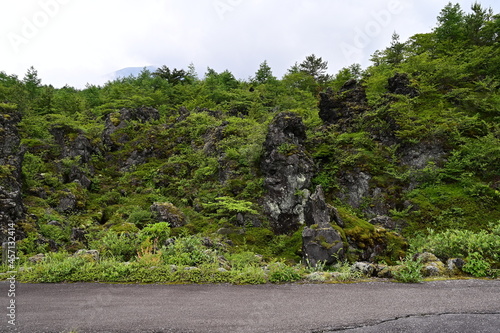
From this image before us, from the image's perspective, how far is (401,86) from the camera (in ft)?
72.7

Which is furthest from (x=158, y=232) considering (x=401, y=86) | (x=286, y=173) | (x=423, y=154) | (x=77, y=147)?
(x=401, y=86)

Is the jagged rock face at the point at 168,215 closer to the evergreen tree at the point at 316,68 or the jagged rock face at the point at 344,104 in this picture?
the jagged rock face at the point at 344,104

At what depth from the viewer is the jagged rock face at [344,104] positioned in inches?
888

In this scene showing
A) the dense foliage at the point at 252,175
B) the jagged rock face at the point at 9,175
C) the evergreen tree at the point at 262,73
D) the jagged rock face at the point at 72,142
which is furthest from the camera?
the evergreen tree at the point at 262,73

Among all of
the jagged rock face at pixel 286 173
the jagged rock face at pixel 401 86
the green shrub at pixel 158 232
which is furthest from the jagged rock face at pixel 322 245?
the jagged rock face at pixel 401 86

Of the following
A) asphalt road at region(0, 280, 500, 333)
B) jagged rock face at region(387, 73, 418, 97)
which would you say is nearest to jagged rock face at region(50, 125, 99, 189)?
asphalt road at region(0, 280, 500, 333)

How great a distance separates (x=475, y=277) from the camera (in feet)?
21.3

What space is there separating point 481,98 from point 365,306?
876 inches

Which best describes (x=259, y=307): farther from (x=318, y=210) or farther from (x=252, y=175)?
(x=252, y=175)

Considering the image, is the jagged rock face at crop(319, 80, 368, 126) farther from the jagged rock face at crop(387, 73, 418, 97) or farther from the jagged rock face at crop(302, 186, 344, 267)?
the jagged rock face at crop(302, 186, 344, 267)

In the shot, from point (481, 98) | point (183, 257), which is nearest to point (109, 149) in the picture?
point (183, 257)

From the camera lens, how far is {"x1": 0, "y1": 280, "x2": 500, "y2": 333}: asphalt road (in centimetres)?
446

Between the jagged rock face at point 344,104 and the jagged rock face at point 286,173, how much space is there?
19.7 ft

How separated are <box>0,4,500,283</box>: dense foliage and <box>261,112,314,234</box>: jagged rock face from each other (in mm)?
899
